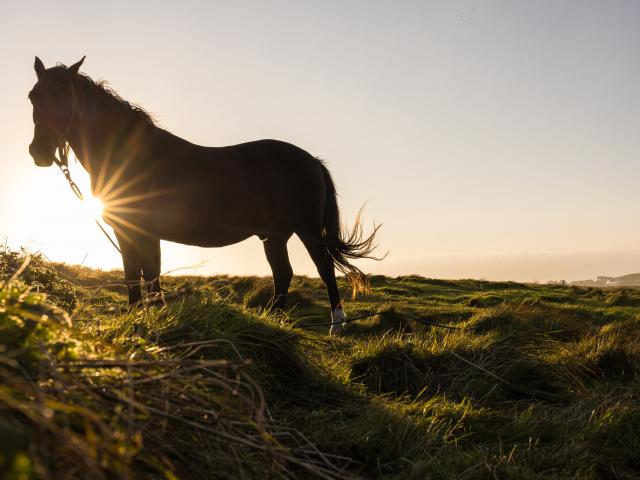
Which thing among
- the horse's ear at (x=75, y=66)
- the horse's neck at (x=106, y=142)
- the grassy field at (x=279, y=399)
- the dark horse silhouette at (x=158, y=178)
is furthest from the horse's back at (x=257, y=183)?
the grassy field at (x=279, y=399)

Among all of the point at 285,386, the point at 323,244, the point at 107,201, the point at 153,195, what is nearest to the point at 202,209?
the point at 153,195

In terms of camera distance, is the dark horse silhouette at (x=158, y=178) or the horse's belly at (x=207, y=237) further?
the horse's belly at (x=207, y=237)

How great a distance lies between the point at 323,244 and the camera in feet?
26.5

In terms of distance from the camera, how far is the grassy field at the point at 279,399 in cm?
158

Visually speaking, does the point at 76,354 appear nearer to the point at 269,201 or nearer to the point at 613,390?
the point at 613,390

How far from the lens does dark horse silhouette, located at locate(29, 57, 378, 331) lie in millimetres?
6227

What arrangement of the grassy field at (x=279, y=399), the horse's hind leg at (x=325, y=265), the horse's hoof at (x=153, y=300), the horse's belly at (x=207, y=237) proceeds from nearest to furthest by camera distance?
1. the grassy field at (x=279, y=399)
2. the horse's hoof at (x=153, y=300)
3. the horse's belly at (x=207, y=237)
4. the horse's hind leg at (x=325, y=265)

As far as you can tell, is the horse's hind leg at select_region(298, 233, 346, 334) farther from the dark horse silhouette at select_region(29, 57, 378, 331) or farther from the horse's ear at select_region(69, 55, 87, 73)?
the horse's ear at select_region(69, 55, 87, 73)

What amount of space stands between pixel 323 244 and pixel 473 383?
13.2ft

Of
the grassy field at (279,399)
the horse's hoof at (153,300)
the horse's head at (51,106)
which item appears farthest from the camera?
the horse's head at (51,106)

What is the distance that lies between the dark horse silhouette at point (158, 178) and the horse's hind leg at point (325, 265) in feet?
0.74

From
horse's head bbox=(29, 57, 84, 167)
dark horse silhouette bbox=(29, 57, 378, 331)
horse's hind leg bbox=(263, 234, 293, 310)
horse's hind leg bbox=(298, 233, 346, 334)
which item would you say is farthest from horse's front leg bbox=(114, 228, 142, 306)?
horse's hind leg bbox=(298, 233, 346, 334)

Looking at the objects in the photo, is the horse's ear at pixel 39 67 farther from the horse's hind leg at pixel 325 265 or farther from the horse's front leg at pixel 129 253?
the horse's hind leg at pixel 325 265

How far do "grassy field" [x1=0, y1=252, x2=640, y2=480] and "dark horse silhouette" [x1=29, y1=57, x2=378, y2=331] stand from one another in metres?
1.15
